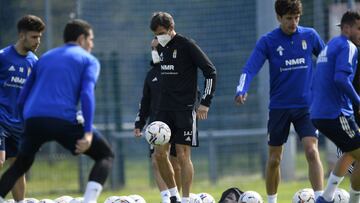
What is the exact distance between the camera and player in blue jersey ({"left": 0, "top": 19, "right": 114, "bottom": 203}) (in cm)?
1080

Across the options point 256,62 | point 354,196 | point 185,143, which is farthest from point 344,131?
point 185,143

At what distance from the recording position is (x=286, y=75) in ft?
42.3

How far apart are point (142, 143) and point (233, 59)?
8.90 feet

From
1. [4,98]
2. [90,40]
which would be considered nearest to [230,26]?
[4,98]

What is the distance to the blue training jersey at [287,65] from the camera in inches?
507

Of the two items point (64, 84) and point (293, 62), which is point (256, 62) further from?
point (64, 84)

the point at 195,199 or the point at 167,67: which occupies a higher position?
the point at 167,67

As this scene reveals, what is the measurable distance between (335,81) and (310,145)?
52.7 inches

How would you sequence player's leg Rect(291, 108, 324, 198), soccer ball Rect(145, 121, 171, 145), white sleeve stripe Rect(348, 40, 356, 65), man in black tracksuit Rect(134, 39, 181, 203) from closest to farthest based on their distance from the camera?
white sleeve stripe Rect(348, 40, 356, 65)
player's leg Rect(291, 108, 324, 198)
soccer ball Rect(145, 121, 171, 145)
man in black tracksuit Rect(134, 39, 181, 203)

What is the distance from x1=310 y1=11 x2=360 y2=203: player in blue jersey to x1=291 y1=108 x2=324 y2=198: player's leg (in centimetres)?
52

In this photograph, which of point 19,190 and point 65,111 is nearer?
point 65,111

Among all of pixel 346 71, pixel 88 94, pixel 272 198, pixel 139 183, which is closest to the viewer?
pixel 88 94

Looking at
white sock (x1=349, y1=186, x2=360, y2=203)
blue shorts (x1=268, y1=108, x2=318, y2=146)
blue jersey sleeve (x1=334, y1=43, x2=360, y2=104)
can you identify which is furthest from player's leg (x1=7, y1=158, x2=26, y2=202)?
blue jersey sleeve (x1=334, y1=43, x2=360, y2=104)

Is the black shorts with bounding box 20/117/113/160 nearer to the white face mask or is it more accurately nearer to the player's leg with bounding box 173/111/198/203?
the player's leg with bounding box 173/111/198/203
